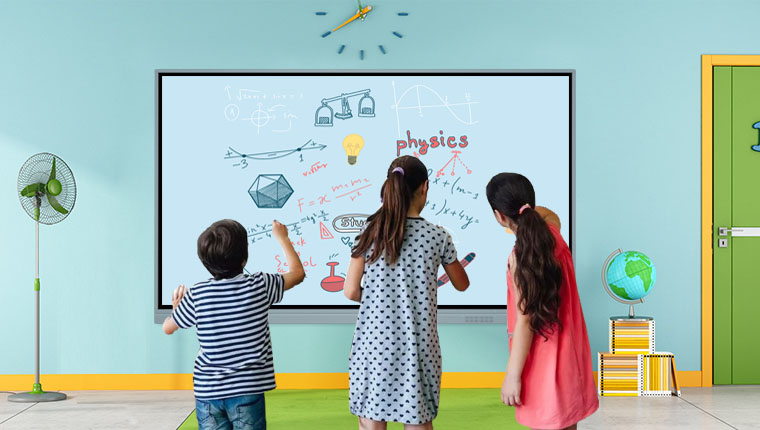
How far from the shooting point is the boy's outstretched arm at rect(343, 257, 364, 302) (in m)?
2.10

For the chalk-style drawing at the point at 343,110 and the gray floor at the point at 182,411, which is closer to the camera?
the gray floor at the point at 182,411

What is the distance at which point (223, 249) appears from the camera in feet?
6.80

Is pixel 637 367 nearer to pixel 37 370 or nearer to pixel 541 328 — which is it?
pixel 541 328

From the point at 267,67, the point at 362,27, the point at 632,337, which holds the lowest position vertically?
the point at 632,337

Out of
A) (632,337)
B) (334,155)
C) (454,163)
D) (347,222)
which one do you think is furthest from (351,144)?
(632,337)

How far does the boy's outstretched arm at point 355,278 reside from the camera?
210 centimetres

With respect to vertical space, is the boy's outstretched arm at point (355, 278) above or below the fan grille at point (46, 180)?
below

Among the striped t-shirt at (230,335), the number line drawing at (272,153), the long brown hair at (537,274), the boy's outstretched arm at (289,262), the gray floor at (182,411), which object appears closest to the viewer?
the long brown hair at (537,274)

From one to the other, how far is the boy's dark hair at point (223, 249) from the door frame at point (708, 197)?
3389mm

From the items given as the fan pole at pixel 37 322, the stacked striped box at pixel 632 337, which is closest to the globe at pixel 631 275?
the stacked striped box at pixel 632 337

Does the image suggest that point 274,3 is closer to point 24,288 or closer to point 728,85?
point 24,288

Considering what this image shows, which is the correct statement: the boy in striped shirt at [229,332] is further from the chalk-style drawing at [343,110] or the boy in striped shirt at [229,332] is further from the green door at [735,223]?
the green door at [735,223]

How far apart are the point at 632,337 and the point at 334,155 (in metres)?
2.02

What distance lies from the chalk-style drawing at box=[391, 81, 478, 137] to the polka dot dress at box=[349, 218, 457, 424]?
96.1 inches
